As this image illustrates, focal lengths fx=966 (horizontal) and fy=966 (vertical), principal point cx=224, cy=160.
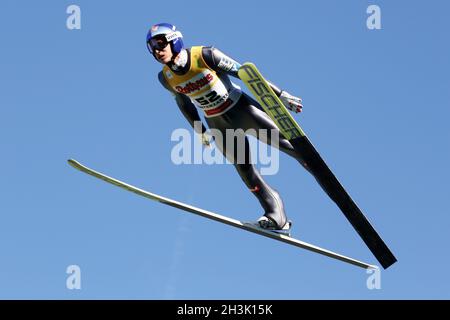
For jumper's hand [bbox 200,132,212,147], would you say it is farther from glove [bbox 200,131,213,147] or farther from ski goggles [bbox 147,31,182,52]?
ski goggles [bbox 147,31,182,52]

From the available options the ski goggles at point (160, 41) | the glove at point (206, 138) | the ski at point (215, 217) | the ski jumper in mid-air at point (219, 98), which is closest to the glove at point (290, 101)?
the ski jumper in mid-air at point (219, 98)

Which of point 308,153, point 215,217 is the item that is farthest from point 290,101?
point 215,217

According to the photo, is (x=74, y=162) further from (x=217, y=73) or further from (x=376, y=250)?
(x=376, y=250)

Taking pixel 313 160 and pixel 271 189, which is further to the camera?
pixel 271 189

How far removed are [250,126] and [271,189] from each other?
4.30ft

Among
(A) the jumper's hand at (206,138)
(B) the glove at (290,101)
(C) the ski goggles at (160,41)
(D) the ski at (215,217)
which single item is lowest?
(D) the ski at (215,217)

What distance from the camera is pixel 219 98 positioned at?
16281 millimetres

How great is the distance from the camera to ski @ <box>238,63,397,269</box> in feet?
51.0

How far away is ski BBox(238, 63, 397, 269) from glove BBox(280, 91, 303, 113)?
16 cm

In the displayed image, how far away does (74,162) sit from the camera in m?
17.2

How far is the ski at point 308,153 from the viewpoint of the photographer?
15.6 meters

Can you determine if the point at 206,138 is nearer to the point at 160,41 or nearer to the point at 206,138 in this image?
the point at 206,138

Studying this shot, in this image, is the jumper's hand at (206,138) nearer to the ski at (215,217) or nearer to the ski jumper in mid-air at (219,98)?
the ski jumper in mid-air at (219,98)

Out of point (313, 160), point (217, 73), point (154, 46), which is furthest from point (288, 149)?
point (154, 46)
